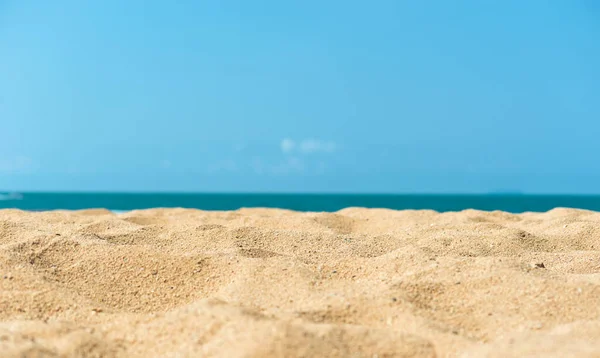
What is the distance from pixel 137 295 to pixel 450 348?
5.99ft

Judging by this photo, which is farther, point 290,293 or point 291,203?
point 291,203

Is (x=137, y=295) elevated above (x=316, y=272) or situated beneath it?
situated beneath

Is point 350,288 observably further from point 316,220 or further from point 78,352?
point 316,220

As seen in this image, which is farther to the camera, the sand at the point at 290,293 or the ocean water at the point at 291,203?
the ocean water at the point at 291,203

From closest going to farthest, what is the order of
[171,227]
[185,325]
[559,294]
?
[185,325]
[559,294]
[171,227]

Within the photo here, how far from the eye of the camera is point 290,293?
9.85 feet

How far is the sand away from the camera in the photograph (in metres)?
2.29

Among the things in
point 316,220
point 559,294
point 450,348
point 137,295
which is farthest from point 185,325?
point 316,220

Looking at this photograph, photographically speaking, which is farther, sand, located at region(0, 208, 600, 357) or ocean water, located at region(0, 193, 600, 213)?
ocean water, located at region(0, 193, 600, 213)

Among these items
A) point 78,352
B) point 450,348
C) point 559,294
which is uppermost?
point 559,294

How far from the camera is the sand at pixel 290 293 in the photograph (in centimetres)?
229

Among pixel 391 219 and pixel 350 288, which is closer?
pixel 350 288

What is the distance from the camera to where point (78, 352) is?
2.26 metres

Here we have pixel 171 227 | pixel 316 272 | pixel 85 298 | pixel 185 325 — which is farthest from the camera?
pixel 171 227
